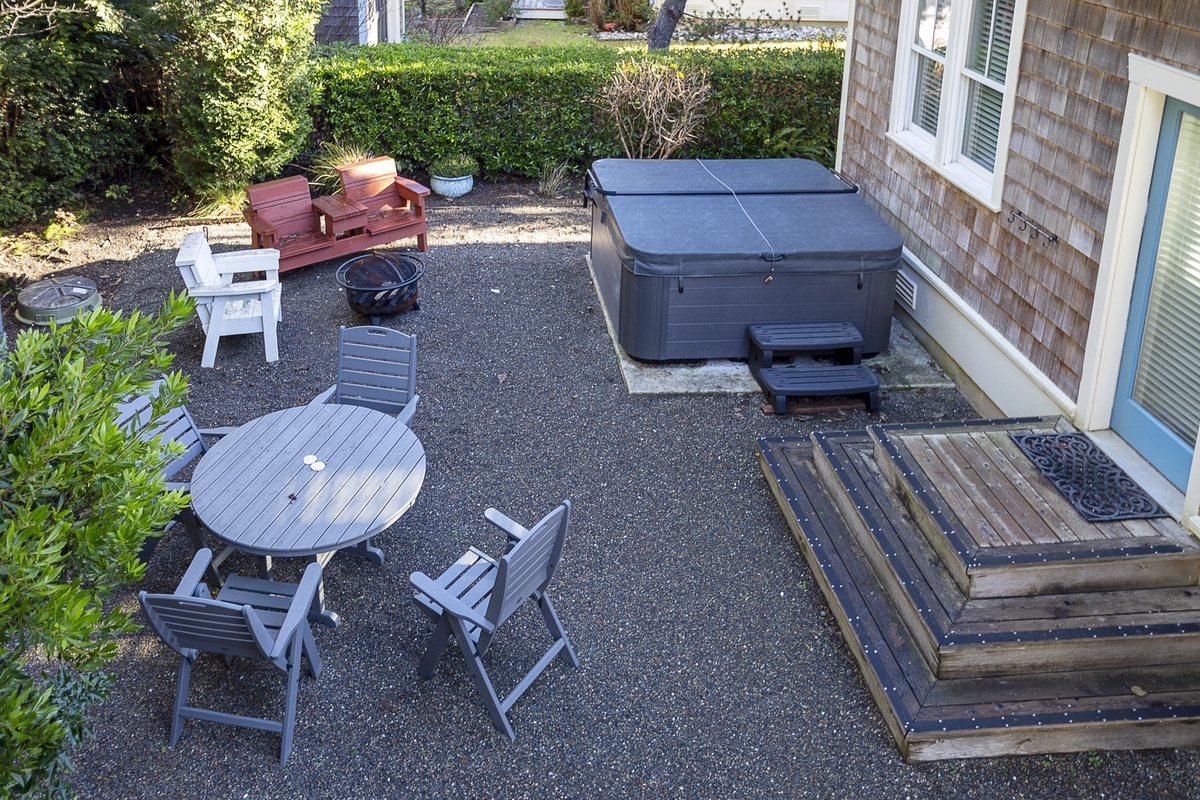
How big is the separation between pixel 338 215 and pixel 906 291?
472 cm

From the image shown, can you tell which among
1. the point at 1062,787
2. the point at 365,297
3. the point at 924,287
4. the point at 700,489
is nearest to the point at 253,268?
the point at 365,297

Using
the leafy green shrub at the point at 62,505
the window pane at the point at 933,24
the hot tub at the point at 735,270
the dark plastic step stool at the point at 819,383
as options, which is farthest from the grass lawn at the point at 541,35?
the leafy green shrub at the point at 62,505

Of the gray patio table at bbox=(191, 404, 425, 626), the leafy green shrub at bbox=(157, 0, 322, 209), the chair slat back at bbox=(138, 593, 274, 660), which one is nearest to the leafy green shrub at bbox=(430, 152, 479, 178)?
the leafy green shrub at bbox=(157, 0, 322, 209)

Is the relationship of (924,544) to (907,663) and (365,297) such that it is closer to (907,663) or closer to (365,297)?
(907,663)

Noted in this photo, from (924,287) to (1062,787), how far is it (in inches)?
171

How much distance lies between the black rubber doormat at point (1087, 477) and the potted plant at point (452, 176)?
718 cm

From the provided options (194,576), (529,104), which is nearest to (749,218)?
(529,104)

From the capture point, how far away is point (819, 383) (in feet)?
23.0

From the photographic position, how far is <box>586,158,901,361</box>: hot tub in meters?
7.16

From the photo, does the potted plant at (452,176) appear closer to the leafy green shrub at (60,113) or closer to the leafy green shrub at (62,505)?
the leafy green shrub at (60,113)

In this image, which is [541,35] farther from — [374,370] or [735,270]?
[374,370]

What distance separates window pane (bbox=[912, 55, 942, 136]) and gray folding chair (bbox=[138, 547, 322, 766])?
577 centimetres

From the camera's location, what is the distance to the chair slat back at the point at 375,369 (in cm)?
609

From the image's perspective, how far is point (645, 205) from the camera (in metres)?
7.97
